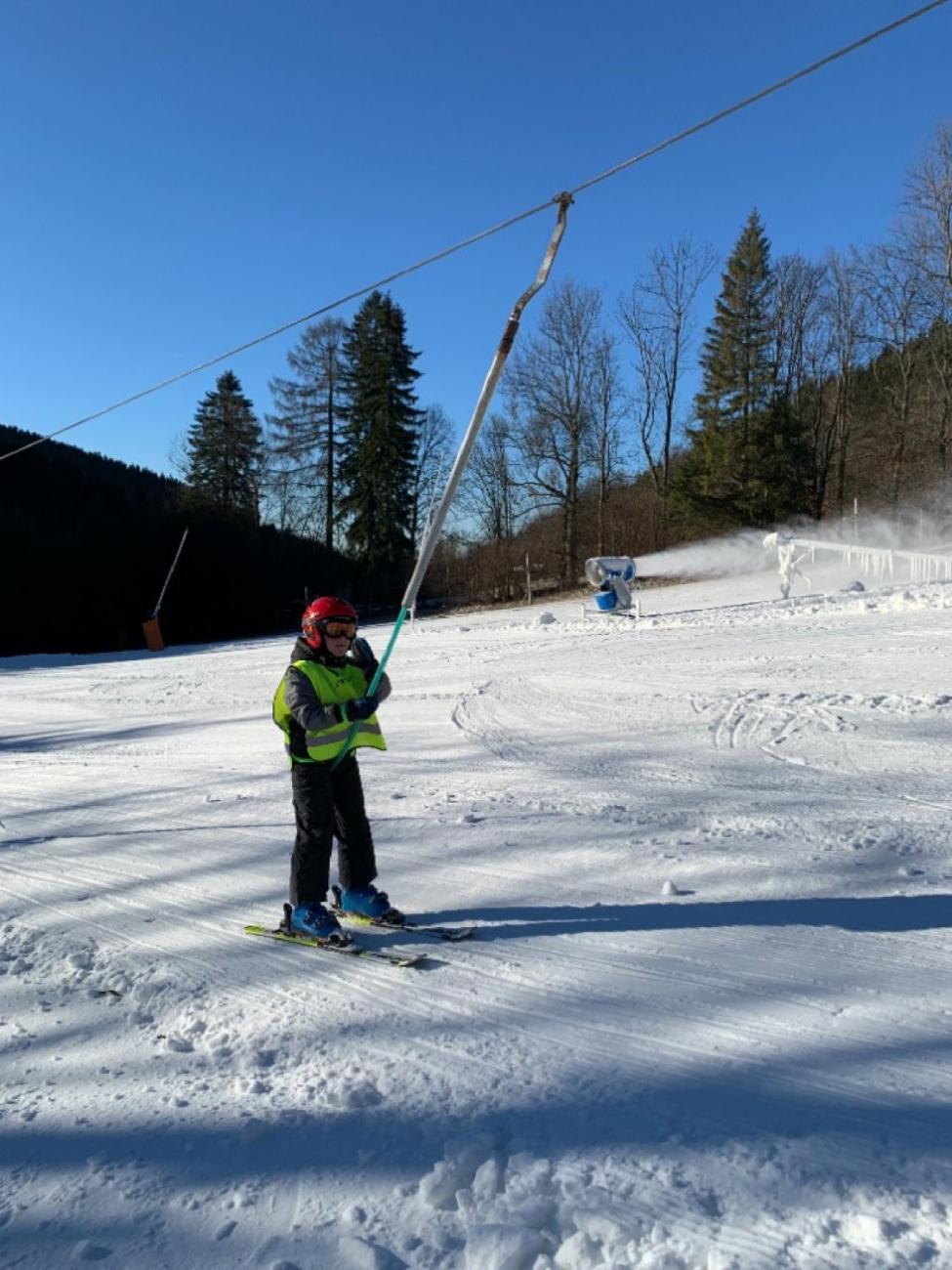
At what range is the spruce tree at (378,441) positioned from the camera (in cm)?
4022

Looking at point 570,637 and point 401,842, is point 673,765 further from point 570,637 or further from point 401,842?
point 570,637

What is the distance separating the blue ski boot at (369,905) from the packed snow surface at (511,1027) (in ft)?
0.49

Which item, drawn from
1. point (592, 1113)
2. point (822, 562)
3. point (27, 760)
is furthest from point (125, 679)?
point (822, 562)

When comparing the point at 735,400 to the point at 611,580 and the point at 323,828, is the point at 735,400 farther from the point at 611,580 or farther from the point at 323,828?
the point at 323,828

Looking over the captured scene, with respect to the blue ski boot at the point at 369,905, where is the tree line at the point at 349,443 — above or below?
above

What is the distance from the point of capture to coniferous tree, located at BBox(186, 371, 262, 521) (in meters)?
41.1

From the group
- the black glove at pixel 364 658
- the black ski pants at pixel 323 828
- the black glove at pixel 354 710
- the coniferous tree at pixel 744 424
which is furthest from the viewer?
the coniferous tree at pixel 744 424

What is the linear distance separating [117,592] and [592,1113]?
32.8 meters

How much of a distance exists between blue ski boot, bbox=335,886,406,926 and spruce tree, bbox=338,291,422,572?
36477 millimetres

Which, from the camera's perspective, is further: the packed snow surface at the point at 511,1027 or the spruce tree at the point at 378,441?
the spruce tree at the point at 378,441

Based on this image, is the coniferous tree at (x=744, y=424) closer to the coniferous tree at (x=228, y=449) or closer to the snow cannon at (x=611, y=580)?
the snow cannon at (x=611, y=580)

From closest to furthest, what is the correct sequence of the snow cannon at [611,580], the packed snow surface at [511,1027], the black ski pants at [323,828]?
the packed snow surface at [511,1027] < the black ski pants at [323,828] < the snow cannon at [611,580]

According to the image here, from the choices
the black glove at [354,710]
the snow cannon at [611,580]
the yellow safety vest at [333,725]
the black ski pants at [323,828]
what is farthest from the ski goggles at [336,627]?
the snow cannon at [611,580]

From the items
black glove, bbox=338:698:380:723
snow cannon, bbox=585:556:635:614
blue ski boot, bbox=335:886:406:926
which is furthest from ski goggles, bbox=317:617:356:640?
snow cannon, bbox=585:556:635:614
